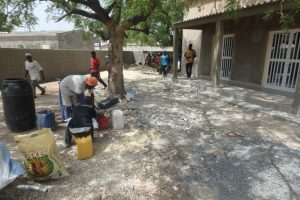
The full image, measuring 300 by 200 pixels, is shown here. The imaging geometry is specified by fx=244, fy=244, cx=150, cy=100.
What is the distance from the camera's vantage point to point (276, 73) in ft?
29.3

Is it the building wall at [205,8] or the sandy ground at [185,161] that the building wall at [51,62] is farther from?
the building wall at [205,8]

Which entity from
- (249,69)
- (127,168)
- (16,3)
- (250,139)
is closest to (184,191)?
(127,168)

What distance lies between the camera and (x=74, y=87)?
4863 millimetres

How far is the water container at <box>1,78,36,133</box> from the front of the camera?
5148 mm

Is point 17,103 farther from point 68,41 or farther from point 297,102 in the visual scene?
point 68,41

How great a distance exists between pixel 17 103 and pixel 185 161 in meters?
3.72

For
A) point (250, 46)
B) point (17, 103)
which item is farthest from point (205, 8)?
point (17, 103)

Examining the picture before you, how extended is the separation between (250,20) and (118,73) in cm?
579

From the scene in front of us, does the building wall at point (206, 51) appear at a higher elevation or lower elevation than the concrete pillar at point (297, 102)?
higher

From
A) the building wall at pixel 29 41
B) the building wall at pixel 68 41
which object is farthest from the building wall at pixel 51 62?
the building wall at pixel 29 41

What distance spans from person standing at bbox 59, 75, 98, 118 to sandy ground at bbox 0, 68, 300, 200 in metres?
0.75

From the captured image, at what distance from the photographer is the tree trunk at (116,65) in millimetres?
8000

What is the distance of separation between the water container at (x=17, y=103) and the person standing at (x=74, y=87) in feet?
2.97

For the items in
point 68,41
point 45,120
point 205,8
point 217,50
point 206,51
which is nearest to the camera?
point 45,120
